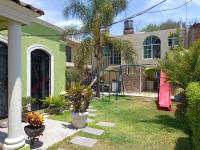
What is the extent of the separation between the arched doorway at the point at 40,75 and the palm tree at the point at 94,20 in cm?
519

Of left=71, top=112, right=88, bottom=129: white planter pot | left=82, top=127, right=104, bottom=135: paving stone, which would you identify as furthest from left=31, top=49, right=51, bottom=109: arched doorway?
left=82, top=127, right=104, bottom=135: paving stone

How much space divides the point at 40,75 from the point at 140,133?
19.7 feet

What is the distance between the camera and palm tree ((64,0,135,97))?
632 inches

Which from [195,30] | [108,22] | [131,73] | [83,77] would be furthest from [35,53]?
[131,73]

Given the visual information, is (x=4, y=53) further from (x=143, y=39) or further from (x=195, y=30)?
(x=143, y=39)

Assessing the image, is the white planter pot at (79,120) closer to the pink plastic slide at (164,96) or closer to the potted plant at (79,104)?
the potted plant at (79,104)

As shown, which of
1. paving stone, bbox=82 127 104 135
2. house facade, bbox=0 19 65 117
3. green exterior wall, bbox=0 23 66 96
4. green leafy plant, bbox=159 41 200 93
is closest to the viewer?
paving stone, bbox=82 127 104 135

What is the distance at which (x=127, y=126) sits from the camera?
879 centimetres

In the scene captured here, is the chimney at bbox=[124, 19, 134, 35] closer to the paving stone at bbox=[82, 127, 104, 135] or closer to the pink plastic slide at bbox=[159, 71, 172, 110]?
the pink plastic slide at bbox=[159, 71, 172, 110]

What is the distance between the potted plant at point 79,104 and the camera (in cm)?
821

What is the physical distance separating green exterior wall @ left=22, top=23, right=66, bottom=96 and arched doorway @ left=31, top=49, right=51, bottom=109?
476mm

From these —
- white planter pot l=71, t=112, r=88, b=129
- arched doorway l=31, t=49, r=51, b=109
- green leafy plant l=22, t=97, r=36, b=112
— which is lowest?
white planter pot l=71, t=112, r=88, b=129

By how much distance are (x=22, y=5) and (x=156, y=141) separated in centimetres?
544

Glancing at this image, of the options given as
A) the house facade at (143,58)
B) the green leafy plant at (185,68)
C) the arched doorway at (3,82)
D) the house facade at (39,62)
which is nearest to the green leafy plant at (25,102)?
the house facade at (39,62)
